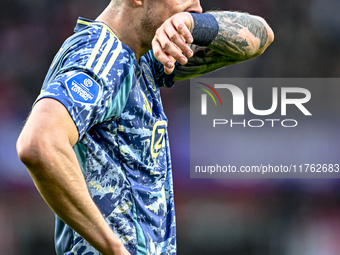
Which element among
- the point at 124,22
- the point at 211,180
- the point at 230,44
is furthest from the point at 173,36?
the point at 211,180

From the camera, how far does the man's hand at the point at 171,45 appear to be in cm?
76

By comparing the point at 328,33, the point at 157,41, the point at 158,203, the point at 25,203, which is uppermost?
the point at 328,33

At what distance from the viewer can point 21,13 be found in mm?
2922

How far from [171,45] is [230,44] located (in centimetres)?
36

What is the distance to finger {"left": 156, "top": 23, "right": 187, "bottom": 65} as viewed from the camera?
76cm

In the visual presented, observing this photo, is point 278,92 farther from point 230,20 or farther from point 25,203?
point 25,203

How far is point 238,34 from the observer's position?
109 cm

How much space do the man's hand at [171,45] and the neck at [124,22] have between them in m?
0.17

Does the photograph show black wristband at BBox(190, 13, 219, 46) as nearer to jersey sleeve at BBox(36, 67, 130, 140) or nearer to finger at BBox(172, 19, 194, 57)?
finger at BBox(172, 19, 194, 57)

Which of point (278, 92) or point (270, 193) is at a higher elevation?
point (278, 92)

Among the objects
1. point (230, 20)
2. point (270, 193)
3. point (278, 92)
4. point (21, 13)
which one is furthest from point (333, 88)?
point (21, 13)

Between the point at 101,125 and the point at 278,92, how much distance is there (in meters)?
2.41

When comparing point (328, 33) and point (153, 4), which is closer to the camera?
point (153, 4)
